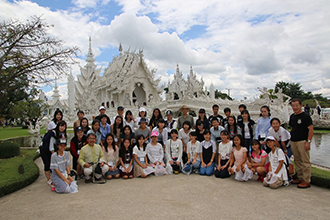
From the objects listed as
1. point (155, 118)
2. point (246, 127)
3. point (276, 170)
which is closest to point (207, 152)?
point (246, 127)

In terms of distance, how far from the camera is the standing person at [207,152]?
5777mm

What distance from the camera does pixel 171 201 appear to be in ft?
13.3

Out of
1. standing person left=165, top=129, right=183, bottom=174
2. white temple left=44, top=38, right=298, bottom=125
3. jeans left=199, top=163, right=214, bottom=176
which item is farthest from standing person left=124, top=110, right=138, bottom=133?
white temple left=44, top=38, right=298, bottom=125

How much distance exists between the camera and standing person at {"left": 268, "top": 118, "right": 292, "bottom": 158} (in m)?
5.13

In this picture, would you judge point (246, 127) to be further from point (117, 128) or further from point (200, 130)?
point (117, 128)

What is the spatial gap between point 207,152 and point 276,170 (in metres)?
1.67

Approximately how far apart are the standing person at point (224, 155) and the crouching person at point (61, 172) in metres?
3.22

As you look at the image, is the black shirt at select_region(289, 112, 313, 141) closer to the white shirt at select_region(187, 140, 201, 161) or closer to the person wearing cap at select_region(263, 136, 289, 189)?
the person wearing cap at select_region(263, 136, 289, 189)

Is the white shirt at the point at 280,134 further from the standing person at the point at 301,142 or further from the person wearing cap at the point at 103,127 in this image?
the person wearing cap at the point at 103,127

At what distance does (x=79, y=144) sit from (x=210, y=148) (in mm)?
3252

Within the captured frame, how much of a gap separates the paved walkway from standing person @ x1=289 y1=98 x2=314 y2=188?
10.7 inches

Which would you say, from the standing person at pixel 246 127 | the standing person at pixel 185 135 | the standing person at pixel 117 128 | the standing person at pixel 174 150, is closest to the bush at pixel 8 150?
the standing person at pixel 117 128

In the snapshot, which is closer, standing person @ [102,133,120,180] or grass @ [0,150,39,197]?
grass @ [0,150,39,197]

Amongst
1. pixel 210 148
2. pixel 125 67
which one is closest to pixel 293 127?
pixel 210 148
